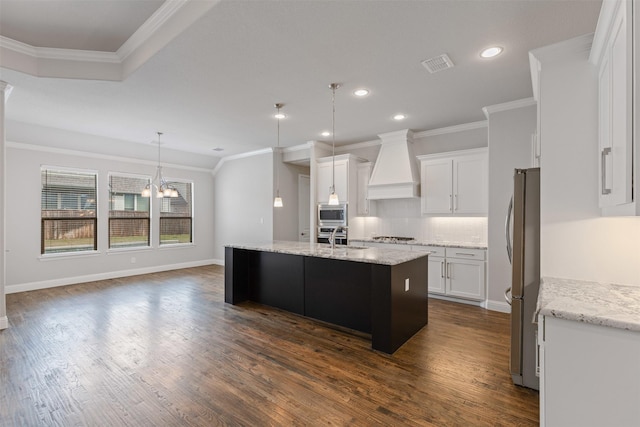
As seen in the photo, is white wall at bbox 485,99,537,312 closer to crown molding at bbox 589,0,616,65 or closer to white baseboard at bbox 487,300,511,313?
white baseboard at bbox 487,300,511,313

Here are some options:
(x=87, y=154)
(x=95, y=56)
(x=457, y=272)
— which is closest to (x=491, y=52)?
(x=457, y=272)

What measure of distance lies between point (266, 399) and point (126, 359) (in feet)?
5.13

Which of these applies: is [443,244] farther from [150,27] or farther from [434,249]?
[150,27]

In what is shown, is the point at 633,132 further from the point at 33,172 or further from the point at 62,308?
the point at 33,172

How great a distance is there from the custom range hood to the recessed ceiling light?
2.40 m

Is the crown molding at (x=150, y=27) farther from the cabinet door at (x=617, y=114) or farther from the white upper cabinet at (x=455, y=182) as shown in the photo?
the white upper cabinet at (x=455, y=182)

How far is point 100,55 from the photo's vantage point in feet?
10.8

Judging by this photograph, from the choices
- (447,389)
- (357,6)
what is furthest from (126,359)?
(357,6)

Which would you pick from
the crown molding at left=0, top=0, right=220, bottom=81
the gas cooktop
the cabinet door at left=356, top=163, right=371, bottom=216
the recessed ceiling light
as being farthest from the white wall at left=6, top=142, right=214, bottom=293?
the recessed ceiling light

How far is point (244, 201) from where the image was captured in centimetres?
752

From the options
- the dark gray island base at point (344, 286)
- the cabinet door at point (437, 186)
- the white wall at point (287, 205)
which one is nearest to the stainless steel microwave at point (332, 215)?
the white wall at point (287, 205)

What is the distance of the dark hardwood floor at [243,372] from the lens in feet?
6.80

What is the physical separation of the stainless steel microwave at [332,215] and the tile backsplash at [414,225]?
0.21 metres

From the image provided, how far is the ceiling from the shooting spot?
7.46 feet
